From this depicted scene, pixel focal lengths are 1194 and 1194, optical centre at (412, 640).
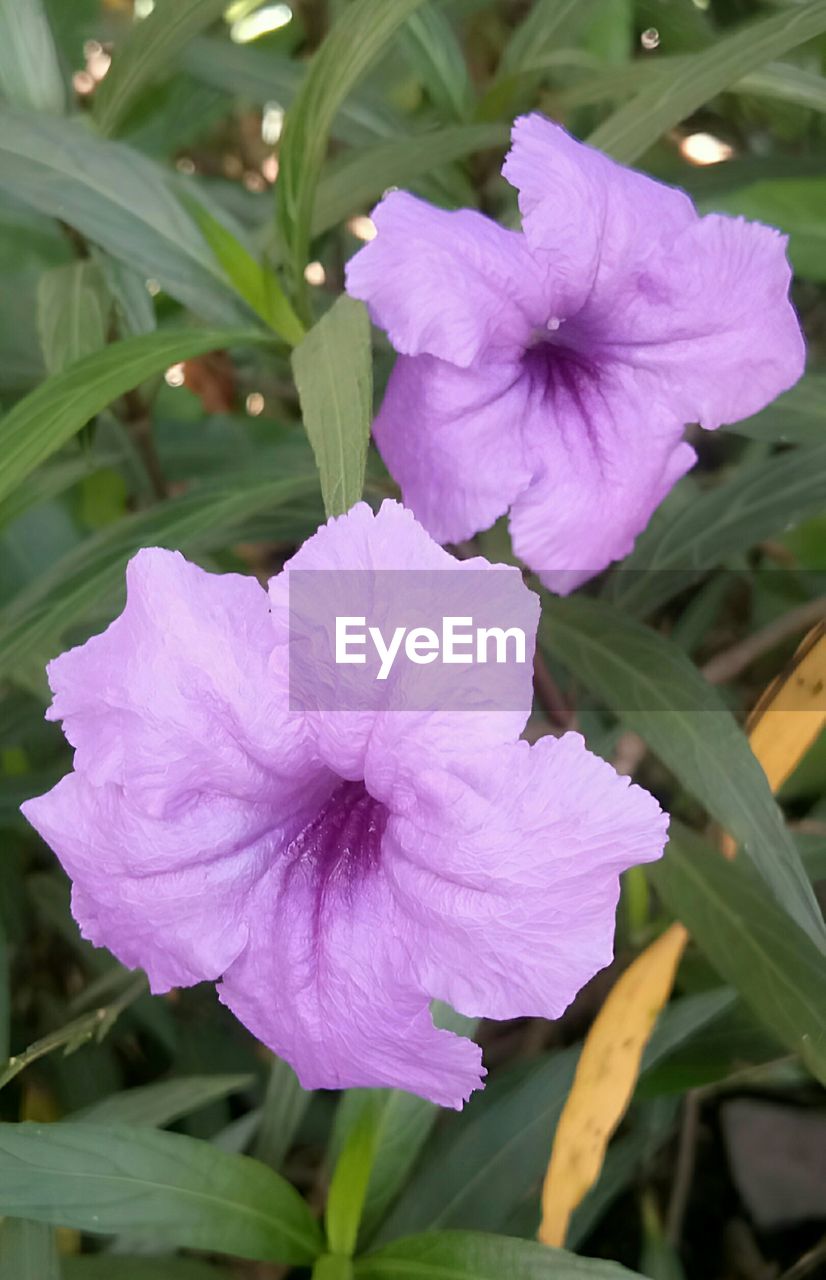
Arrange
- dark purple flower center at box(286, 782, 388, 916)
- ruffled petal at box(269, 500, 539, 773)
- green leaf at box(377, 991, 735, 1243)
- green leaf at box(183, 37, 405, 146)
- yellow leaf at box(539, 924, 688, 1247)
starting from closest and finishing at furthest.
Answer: ruffled petal at box(269, 500, 539, 773) < dark purple flower center at box(286, 782, 388, 916) < yellow leaf at box(539, 924, 688, 1247) < green leaf at box(377, 991, 735, 1243) < green leaf at box(183, 37, 405, 146)

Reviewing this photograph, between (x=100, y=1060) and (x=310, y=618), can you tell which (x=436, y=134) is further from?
(x=100, y=1060)

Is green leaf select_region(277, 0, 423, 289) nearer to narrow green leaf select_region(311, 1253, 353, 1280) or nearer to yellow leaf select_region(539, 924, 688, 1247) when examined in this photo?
yellow leaf select_region(539, 924, 688, 1247)

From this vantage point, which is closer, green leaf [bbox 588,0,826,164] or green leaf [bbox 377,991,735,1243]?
green leaf [bbox 588,0,826,164]

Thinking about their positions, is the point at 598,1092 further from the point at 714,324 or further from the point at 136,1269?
the point at 714,324

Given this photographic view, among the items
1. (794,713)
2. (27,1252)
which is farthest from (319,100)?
(27,1252)

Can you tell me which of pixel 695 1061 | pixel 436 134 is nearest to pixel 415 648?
pixel 436 134

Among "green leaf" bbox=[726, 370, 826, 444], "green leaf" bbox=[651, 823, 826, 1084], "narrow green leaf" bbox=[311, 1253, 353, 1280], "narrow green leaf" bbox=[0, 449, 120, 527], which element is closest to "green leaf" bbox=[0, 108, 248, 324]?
"narrow green leaf" bbox=[0, 449, 120, 527]
